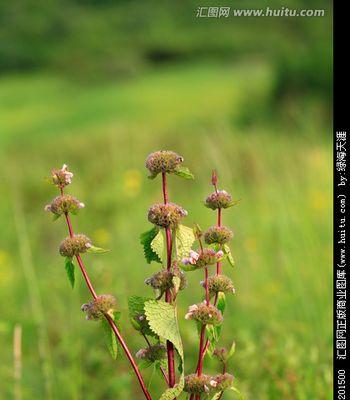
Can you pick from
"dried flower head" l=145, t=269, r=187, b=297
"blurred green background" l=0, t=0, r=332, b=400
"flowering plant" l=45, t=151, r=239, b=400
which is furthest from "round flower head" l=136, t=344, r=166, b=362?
"blurred green background" l=0, t=0, r=332, b=400

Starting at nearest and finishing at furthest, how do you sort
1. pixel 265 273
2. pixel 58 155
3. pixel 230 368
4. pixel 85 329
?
pixel 230 368
pixel 85 329
pixel 265 273
pixel 58 155

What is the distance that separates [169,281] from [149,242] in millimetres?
70

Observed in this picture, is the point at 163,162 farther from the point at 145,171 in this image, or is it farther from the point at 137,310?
the point at 145,171

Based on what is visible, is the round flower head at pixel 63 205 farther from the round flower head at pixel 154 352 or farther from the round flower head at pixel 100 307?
the round flower head at pixel 154 352

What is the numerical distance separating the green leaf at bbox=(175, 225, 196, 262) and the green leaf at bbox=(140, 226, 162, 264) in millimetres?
40

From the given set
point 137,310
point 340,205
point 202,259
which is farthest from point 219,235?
point 340,205

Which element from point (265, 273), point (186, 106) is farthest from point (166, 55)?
point (265, 273)

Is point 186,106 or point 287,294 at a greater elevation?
point 186,106

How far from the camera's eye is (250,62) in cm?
1891

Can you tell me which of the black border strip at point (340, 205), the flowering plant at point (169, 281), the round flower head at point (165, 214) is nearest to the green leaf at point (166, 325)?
the flowering plant at point (169, 281)

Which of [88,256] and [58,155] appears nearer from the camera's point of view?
[88,256]

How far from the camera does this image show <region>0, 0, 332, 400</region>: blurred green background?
243 cm

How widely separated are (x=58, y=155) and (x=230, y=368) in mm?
6374

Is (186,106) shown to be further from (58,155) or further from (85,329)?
(85,329)
